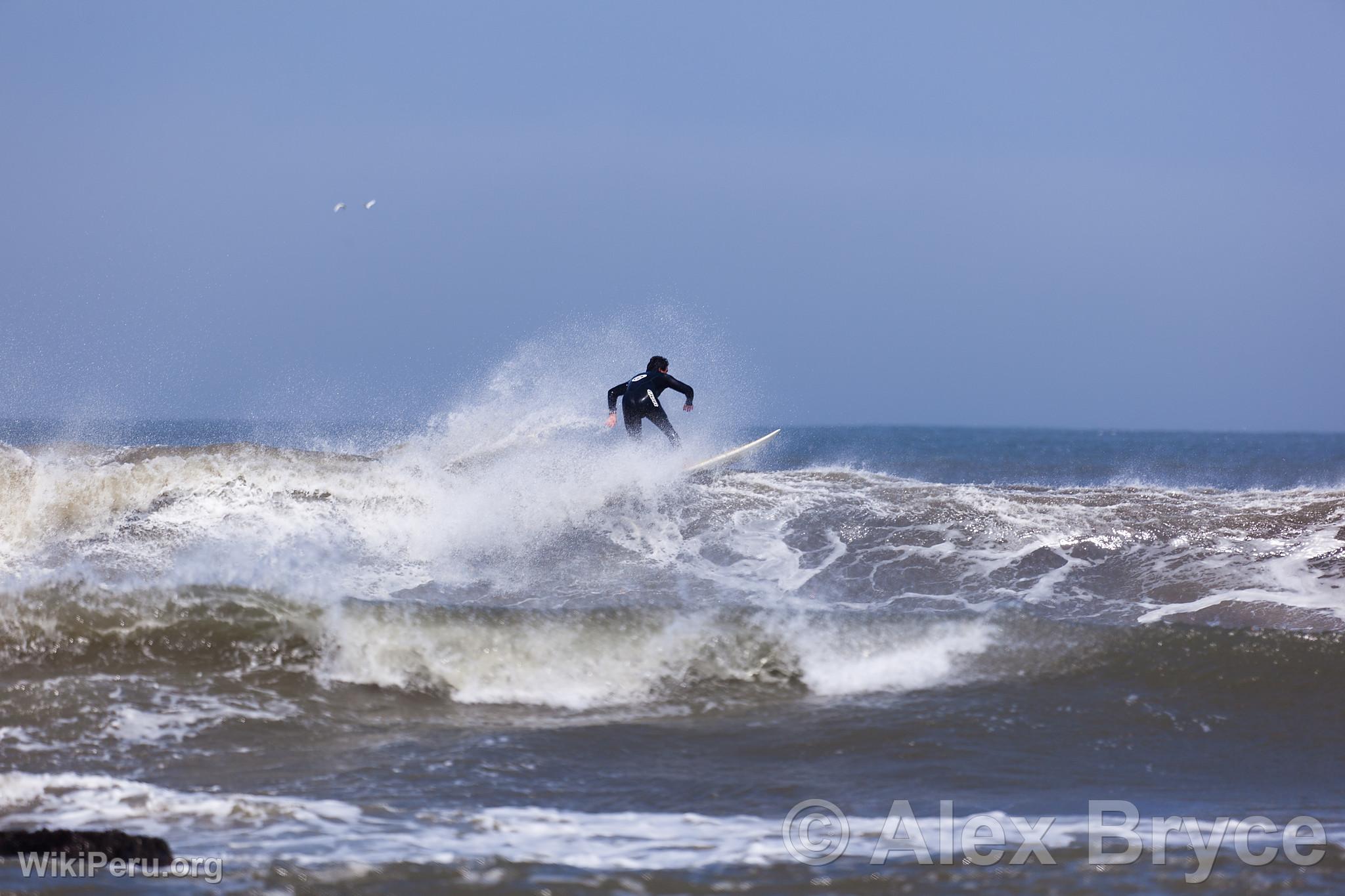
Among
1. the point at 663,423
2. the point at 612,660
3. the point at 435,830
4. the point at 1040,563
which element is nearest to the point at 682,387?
the point at 663,423

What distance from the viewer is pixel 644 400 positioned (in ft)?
46.6

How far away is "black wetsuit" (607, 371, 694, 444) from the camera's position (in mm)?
14180

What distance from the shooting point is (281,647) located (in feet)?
22.8

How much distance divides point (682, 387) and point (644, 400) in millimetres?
531

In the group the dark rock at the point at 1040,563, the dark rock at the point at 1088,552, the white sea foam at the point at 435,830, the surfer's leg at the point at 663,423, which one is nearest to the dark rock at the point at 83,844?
the white sea foam at the point at 435,830

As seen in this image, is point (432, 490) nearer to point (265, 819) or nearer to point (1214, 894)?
point (265, 819)

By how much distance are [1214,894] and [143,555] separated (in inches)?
360

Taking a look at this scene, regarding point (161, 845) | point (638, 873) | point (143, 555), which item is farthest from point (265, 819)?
point (143, 555)

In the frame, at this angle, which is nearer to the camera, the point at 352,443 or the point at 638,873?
the point at 638,873

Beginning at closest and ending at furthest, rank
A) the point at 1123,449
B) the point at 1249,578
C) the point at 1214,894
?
the point at 1214,894, the point at 1249,578, the point at 1123,449

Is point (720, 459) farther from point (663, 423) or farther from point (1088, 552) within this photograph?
point (1088, 552)

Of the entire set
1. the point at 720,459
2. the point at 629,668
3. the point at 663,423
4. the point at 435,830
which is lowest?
the point at 435,830

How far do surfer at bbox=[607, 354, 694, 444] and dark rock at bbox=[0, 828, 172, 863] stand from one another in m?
10.4

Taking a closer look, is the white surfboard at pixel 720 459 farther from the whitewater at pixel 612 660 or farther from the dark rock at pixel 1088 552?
the dark rock at pixel 1088 552
